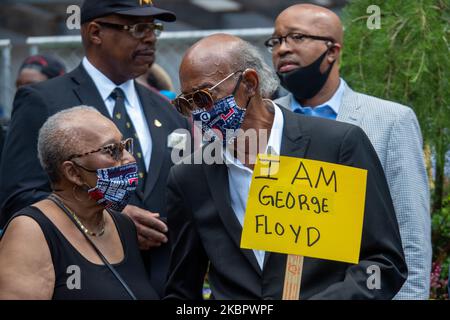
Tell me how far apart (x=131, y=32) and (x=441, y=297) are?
216 cm

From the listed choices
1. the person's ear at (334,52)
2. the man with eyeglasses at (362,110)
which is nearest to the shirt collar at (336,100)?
the man with eyeglasses at (362,110)

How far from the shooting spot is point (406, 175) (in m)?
4.83

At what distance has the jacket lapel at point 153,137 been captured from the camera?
17.0 ft

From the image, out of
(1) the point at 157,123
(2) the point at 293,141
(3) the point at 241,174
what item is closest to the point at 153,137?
(1) the point at 157,123

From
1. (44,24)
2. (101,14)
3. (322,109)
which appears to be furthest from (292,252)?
(44,24)

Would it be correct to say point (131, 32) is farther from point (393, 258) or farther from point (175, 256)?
point (393, 258)

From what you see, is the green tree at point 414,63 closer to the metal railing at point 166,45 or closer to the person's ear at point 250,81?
the person's ear at point 250,81

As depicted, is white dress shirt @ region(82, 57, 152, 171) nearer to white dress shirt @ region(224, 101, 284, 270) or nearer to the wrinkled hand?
the wrinkled hand

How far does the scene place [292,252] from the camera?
3.65 metres

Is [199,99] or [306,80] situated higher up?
[199,99]

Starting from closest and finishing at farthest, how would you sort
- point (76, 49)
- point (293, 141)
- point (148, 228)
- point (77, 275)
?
1. point (293, 141)
2. point (77, 275)
3. point (148, 228)
4. point (76, 49)

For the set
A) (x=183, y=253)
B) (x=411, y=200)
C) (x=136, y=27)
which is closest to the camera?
(x=183, y=253)

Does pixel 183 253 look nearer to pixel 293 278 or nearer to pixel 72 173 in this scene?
pixel 293 278

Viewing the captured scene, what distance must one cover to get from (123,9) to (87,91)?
1.51 ft
